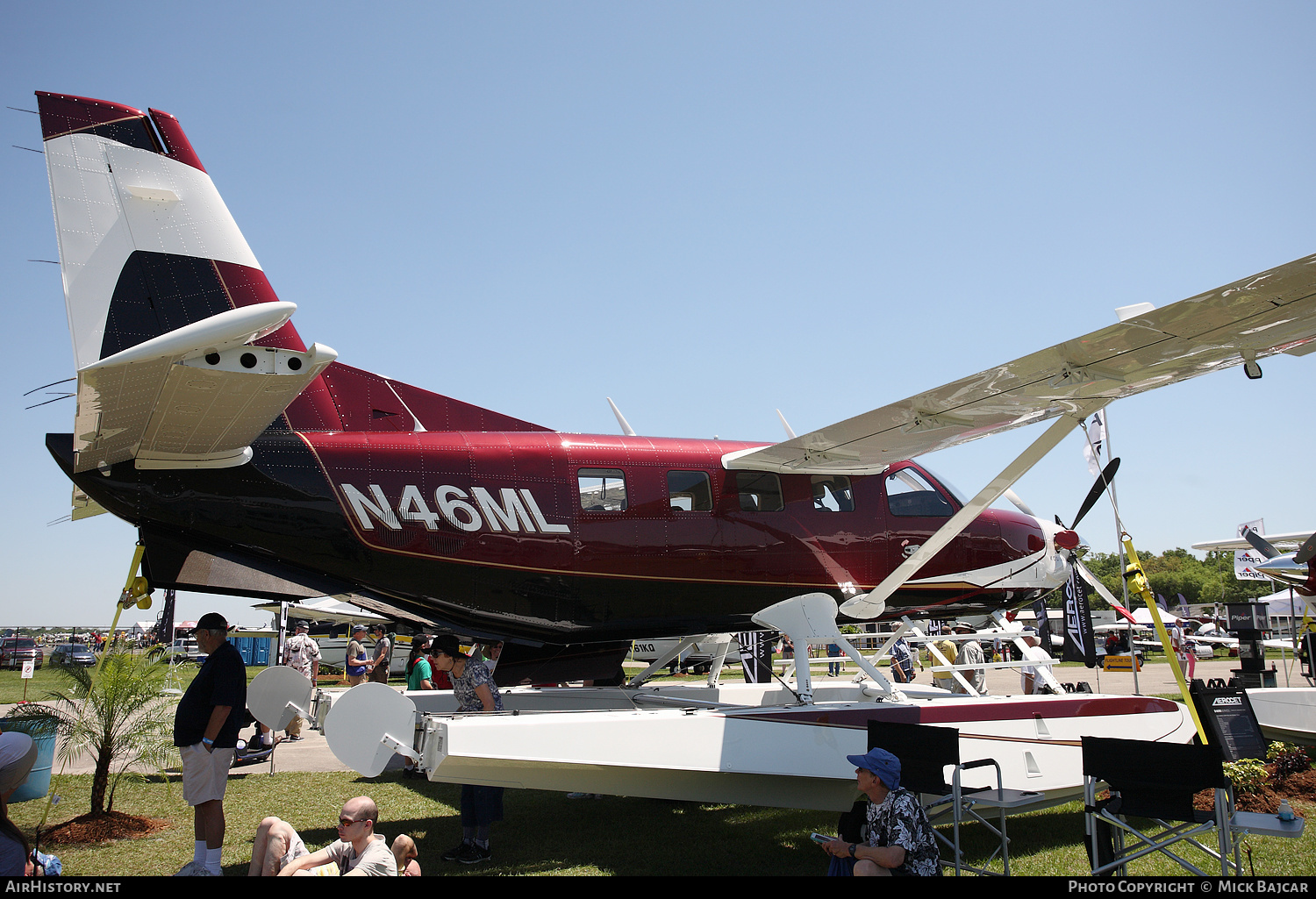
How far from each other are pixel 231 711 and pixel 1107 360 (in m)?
7.58

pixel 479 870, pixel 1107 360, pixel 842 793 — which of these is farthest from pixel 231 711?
pixel 1107 360

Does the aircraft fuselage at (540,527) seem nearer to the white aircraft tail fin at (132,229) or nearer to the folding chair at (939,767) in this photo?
the white aircraft tail fin at (132,229)

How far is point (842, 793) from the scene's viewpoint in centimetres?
728

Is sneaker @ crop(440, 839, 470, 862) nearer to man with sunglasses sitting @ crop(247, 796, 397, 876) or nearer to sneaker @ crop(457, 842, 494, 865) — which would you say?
sneaker @ crop(457, 842, 494, 865)

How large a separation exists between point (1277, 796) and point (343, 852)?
355 inches

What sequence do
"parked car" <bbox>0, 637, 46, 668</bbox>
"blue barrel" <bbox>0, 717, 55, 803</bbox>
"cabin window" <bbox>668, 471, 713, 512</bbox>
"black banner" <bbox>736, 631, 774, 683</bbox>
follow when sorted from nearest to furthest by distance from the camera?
"blue barrel" <bbox>0, 717, 55, 803</bbox> < "cabin window" <bbox>668, 471, 713, 512</bbox> < "black banner" <bbox>736, 631, 774, 683</bbox> < "parked car" <bbox>0, 637, 46, 668</bbox>

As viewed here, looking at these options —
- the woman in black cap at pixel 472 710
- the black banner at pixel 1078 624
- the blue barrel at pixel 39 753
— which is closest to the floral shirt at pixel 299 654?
the blue barrel at pixel 39 753

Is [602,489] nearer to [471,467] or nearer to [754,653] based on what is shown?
[471,467]

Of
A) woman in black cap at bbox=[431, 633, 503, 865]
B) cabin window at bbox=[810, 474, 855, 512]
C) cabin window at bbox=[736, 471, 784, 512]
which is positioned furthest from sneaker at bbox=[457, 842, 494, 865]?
cabin window at bbox=[810, 474, 855, 512]

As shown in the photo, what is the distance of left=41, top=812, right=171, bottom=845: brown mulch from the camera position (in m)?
7.33

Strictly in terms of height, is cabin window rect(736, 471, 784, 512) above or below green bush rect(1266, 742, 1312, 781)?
above

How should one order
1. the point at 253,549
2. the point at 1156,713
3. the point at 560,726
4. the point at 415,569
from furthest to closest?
1. the point at 1156,713
2. the point at 415,569
3. the point at 253,549
4. the point at 560,726

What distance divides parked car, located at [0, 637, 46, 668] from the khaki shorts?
108ft
